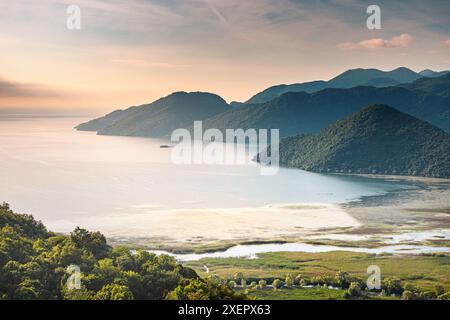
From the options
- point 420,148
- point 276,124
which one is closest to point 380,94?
point 276,124

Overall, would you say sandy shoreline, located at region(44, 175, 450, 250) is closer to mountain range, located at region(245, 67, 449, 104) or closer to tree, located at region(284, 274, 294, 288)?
tree, located at region(284, 274, 294, 288)

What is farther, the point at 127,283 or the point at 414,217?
the point at 414,217

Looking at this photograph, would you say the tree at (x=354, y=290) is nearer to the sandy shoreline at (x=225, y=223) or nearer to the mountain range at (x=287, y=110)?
the sandy shoreline at (x=225, y=223)

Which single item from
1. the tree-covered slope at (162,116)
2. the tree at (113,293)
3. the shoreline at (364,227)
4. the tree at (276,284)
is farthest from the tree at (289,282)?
the tree-covered slope at (162,116)

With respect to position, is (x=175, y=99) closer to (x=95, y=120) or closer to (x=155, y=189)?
(x=95, y=120)

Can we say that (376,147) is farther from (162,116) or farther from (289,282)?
(162,116)
